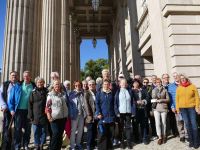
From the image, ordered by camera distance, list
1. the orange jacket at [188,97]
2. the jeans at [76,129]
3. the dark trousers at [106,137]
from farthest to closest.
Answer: the jeans at [76,129]
the dark trousers at [106,137]
the orange jacket at [188,97]

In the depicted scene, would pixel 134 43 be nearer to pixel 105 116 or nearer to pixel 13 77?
pixel 105 116

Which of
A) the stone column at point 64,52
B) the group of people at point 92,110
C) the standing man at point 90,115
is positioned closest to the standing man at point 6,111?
the group of people at point 92,110

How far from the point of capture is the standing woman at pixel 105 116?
707cm

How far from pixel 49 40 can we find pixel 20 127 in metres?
8.42

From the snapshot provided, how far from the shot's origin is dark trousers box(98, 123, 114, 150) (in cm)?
705

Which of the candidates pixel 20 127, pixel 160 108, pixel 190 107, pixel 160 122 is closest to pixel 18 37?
pixel 20 127

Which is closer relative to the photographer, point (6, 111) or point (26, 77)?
point (6, 111)

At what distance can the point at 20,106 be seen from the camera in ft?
23.2

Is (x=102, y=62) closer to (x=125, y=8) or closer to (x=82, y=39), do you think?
(x=82, y=39)

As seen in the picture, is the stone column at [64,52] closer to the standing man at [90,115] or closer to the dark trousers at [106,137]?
the standing man at [90,115]

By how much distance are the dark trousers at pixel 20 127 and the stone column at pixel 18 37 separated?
448 centimetres

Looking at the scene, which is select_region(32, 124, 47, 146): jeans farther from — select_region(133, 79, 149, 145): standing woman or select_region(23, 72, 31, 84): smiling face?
select_region(133, 79, 149, 145): standing woman

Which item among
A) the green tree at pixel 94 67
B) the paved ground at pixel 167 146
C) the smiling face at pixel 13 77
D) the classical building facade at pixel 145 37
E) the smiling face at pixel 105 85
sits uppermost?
the green tree at pixel 94 67

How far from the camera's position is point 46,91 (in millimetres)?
7160
